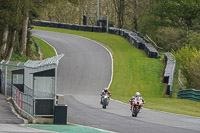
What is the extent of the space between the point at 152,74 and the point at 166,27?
78.4 ft

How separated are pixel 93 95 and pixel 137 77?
8489mm

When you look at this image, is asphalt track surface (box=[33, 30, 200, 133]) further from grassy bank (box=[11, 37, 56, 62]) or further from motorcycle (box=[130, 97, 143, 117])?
grassy bank (box=[11, 37, 56, 62])

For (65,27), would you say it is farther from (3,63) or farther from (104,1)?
(3,63)

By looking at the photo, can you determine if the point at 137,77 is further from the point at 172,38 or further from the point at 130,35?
the point at 172,38

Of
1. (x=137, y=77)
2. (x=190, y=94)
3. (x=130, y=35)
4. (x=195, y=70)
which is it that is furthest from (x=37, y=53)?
(x=190, y=94)

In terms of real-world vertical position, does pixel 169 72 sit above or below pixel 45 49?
below

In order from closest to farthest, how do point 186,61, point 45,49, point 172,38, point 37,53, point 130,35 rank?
1. point 186,61
2. point 37,53
3. point 45,49
4. point 130,35
5. point 172,38

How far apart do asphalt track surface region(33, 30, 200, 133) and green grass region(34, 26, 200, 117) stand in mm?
1083

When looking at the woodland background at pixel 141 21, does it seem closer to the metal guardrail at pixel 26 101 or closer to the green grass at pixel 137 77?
the green grass at pixel 137 77

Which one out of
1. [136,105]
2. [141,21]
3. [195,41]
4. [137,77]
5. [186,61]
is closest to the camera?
[136,105]

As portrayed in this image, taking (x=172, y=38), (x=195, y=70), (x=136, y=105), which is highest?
(x=172, y=38)

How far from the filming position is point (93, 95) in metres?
37.8

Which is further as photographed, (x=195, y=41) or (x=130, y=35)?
(x=130, y=35)

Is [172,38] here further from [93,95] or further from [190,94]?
[190,94]
